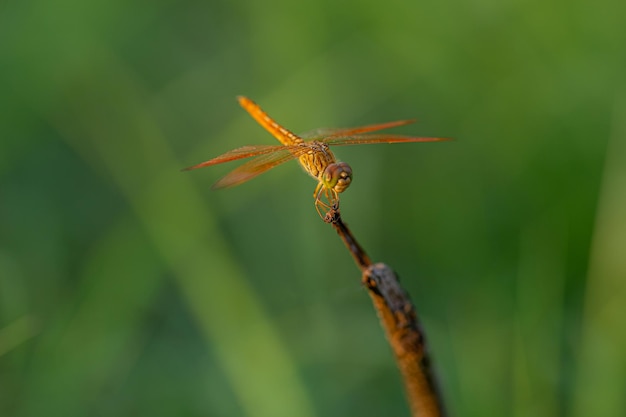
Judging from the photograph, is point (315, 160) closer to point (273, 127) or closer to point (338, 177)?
point (338, 177)

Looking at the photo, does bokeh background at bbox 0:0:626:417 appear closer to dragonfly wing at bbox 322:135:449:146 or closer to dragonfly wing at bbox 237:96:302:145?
dragonfly wing at bbox 237:96:302:145

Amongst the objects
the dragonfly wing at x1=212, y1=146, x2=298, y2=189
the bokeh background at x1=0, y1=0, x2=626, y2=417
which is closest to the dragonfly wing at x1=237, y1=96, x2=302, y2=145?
the dragonfly wing at x1=212, y1=146, x2=298, y2=189

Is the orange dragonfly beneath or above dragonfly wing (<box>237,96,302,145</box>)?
beneath

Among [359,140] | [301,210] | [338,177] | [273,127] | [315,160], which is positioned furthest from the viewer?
[301,210]

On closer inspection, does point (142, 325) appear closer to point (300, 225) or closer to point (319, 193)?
point (300, 225)

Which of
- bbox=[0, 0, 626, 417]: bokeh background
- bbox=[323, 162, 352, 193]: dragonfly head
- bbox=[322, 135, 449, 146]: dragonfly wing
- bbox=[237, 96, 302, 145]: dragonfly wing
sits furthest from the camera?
bbox=[0, 0, 626, 417]: bokeh background

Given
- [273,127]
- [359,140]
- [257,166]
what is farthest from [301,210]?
[257,166]
